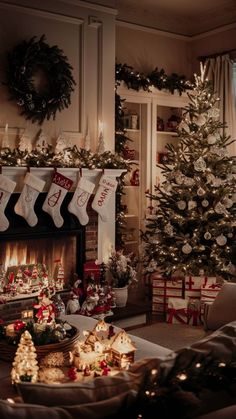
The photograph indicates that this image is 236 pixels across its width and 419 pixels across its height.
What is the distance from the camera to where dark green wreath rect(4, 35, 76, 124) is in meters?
4.45

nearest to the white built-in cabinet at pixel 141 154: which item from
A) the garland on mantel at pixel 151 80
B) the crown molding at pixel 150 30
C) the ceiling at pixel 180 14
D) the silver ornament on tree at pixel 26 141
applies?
the garland on mantel at pixel 151 80

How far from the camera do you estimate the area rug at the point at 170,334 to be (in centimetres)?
440

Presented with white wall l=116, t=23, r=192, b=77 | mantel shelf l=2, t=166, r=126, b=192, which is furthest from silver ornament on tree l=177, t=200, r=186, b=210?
white wall l=116, t=23, r=192, b=77

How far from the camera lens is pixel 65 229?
487cm

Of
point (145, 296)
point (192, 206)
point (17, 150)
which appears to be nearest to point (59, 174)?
point (17, 150)

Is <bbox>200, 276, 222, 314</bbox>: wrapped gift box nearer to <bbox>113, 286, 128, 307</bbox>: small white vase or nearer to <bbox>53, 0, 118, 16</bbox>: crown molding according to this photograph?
<bbox>113, 286, 128, 307</bbox>: small white vase

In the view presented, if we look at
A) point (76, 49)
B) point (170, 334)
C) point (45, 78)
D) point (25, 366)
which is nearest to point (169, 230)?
point (170, 334)

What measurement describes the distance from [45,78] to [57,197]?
112cm

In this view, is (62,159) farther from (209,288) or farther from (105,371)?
(105,371)

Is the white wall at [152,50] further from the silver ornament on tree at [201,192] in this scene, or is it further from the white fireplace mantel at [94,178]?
the silver ornament on tree at [201,192]

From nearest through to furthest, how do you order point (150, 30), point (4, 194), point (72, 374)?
point (72, 374) → point (4, 194) → point (150, 30)

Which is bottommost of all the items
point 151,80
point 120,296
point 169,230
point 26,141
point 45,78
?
point 120,296

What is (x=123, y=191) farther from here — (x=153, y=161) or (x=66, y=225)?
(x=66, y=225)

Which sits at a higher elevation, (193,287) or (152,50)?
(152,50)
